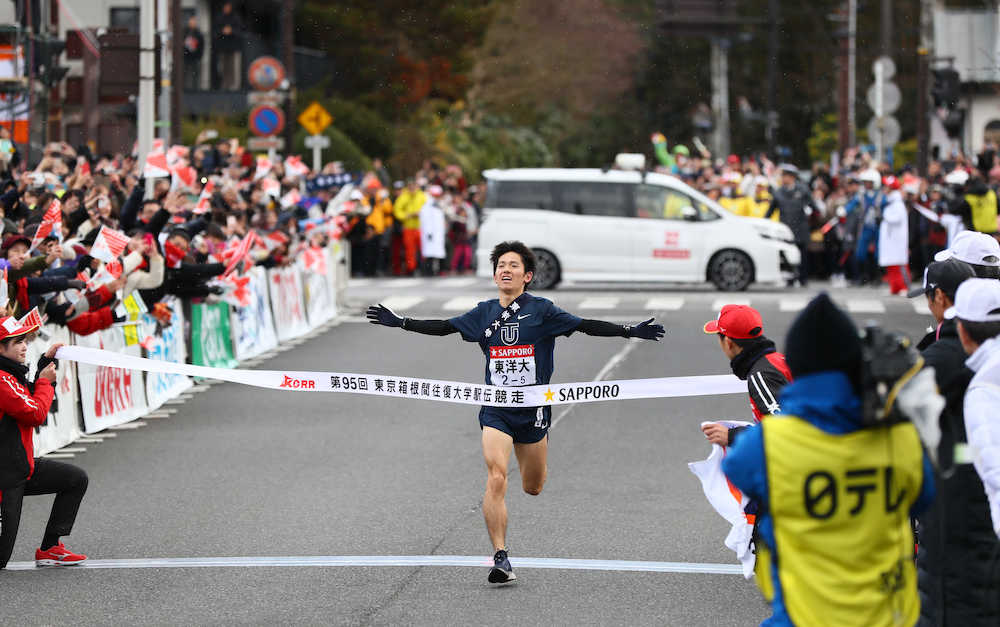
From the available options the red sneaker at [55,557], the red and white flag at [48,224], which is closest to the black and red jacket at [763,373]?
the red sneaker at [55,557]

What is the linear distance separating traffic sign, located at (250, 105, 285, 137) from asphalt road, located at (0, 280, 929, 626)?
13.0 meters

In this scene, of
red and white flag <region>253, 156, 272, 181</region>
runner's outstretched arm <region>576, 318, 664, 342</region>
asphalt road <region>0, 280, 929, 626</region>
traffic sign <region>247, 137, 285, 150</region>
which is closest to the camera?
asphalt road <region>0, 280, 929, 626</region>

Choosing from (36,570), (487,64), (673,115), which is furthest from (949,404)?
(673,115)

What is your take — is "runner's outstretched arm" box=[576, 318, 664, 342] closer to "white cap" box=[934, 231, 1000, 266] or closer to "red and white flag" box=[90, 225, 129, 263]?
"white cap" box=[934, 231, 1000, 266]

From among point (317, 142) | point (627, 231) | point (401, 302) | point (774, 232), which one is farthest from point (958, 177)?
point (317, 142)

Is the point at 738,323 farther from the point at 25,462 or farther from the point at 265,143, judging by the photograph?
the point at 265,143

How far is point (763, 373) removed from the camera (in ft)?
24.8

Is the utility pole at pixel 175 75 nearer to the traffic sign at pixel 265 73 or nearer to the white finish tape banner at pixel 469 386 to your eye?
the traffic sign at pixel 265 73

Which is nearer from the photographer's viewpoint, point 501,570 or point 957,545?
point 957,545

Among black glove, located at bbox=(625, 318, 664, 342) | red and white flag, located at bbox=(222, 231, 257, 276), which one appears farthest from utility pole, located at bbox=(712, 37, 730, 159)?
black glove, located at bbox=(625, 318, 664, 342)

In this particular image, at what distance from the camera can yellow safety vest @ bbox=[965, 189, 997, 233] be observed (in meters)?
24.9

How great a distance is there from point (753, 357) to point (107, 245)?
25.2ft

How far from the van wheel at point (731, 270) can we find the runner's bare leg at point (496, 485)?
22.3 meters

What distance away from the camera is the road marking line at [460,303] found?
27.3 meters
